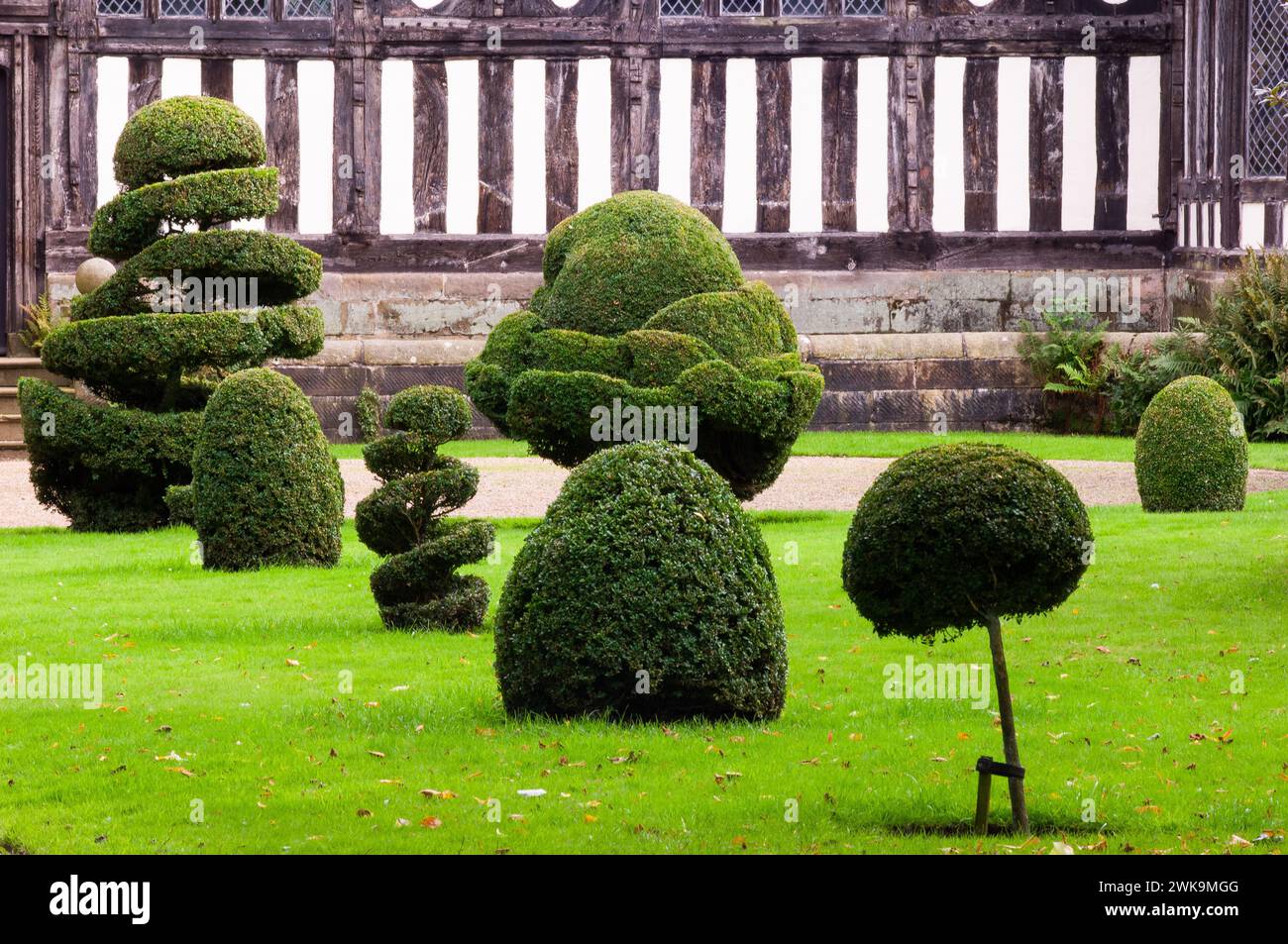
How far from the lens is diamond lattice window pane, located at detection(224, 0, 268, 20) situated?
78.1 ft

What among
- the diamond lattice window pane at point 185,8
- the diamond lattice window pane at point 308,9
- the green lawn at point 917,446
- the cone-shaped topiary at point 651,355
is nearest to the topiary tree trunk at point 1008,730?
the cone-shaped topiary at point 651,355

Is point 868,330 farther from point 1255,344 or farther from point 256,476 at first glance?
point 256,476

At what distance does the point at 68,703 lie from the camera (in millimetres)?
8875


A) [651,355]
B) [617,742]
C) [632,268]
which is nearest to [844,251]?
[632,268]

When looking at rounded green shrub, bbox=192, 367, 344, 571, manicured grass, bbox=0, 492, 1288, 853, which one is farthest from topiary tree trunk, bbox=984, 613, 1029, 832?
rounded green shrub, bbox=192, 367, 344, 571

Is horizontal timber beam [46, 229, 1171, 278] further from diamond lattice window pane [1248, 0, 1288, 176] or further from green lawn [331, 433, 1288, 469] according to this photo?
green lawn [331, 433, 1288, 469]

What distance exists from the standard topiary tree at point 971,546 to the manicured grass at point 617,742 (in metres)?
0.76

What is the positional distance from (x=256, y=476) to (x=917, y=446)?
9890 mm

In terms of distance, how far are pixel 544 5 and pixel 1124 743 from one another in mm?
18262

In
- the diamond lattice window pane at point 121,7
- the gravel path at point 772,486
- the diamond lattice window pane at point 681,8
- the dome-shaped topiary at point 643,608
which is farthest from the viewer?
the diamond lattice window pane at point 681,8

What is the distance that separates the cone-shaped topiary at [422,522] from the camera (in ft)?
34.1

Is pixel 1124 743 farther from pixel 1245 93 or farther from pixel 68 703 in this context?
pixel 1245 93

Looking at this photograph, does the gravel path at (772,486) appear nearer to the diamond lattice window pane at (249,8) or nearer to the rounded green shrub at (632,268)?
the rounded green shrub at (632,268)
